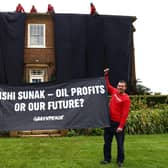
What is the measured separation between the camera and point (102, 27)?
85.9 feet

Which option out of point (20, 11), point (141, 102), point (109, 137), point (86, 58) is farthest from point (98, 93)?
point (20, 11)

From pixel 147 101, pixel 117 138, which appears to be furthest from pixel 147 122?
pixel 117 138

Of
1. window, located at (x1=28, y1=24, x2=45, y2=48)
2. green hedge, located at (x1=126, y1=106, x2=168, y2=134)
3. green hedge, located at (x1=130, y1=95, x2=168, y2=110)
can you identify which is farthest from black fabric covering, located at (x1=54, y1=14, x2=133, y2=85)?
green hedge, located at (x1=126, y1=106, x2=168, y2=134)

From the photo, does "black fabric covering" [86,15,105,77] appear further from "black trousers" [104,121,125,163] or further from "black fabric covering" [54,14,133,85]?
"black trousers" [104,121,125,163]

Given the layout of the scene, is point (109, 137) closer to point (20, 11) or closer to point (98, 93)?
point (98, 93)

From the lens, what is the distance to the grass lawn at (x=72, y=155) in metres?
10.0

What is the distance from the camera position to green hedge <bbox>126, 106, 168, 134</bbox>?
18984 millimetres

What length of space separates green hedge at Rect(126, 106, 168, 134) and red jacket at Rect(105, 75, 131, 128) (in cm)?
930

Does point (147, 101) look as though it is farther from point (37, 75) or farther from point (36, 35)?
point (36, 35)

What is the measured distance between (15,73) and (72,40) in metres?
3.76

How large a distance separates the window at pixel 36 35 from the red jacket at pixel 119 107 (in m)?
18.3

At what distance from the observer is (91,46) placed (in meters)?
25.8

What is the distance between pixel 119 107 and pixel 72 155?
247 cm

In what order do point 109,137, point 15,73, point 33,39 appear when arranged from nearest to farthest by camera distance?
point 109,137
point 15,73
point 33,39
